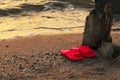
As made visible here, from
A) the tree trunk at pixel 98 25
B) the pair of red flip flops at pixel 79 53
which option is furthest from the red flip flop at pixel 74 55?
the tree trunk at pixel 98 25

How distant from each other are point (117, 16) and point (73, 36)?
10.5ft

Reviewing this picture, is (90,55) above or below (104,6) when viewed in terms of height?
below

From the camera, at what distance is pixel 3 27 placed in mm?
9398

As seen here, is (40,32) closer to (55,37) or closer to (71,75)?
(55,37)

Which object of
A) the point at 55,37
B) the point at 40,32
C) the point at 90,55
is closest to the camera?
the point at 90,55

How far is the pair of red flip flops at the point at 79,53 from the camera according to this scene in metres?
6.18

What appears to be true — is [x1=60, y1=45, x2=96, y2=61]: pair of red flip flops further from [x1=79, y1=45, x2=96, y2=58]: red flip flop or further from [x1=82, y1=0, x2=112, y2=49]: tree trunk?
[x1=82, y1=0, x2=112, y2=49]: tree trunk

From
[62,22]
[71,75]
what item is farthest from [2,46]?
[62,22]

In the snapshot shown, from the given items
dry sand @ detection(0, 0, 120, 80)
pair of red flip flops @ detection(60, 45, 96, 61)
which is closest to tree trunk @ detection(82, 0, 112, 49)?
pair of red flip flops @ detection(60, 45, 96, 61)

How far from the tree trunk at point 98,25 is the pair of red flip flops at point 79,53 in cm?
29

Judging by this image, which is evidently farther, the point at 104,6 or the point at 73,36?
the point at 73,36

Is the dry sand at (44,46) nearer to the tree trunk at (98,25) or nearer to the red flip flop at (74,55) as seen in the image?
the red flip flop at (74,55)

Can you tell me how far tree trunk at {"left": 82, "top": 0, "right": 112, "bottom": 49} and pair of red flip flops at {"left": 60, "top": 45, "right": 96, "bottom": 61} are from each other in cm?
29

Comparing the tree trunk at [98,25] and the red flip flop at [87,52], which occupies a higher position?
the tree trunk at [98,25]
